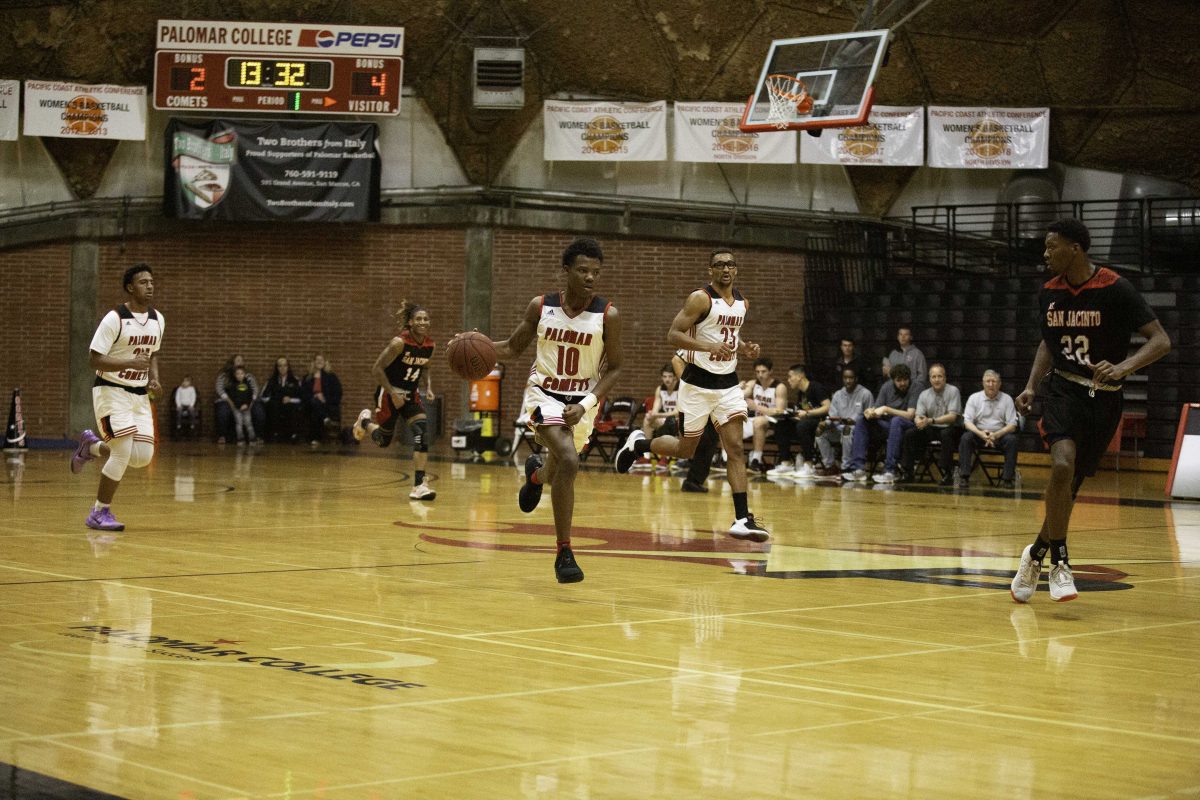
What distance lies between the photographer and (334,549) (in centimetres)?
883

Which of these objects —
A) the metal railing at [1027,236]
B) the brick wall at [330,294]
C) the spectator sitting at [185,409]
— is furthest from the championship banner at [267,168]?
the metal railing at [1027,236]

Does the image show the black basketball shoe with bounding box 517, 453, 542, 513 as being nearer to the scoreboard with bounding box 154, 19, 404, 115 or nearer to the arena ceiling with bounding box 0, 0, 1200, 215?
the scoreboard with bounding box 154, 19, 404, 115

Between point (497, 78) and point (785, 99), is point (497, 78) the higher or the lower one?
the higher one

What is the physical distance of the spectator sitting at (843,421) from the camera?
17.8 meters

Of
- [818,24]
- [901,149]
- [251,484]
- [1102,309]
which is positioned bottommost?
[251,484]

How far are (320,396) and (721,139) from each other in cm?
793

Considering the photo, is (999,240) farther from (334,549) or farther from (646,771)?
(646,771)

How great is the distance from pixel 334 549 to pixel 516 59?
52.2 feet

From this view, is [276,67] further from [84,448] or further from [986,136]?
[84,448]

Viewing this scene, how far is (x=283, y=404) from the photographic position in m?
23.8

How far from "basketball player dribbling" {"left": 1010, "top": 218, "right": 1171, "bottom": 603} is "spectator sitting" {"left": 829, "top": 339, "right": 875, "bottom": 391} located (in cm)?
1096

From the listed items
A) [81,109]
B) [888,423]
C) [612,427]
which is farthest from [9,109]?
[888,423]

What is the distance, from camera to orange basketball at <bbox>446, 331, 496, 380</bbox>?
796cm

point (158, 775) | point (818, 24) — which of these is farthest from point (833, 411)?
point (158, 775)
